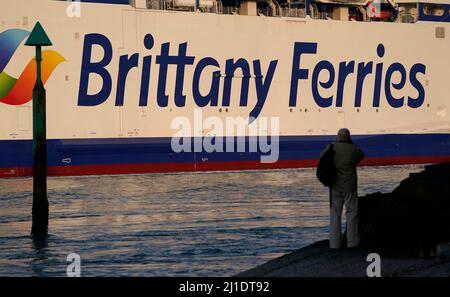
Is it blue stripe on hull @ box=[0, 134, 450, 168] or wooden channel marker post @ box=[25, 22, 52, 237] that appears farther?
blue stripe on hull @ box=[0, 134, 450, 168]

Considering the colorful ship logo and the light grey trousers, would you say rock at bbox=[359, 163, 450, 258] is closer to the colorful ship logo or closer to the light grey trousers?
the light grey trousers

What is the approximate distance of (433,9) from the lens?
57062mm

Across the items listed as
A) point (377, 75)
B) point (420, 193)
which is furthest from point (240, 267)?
point (377, 75)

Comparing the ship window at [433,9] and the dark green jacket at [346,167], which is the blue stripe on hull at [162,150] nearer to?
the ship window at [433,9]

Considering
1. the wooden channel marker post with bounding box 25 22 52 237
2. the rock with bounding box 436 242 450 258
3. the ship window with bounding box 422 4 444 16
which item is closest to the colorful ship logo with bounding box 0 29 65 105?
the wooden channel marker post with bounding box 25 22 52 237

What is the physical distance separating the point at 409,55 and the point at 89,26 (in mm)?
17158

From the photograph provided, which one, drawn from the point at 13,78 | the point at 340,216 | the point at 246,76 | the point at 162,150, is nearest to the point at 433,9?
the point at 246,76

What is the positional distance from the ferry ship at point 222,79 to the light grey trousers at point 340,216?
2811cm

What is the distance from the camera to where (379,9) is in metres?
56.6

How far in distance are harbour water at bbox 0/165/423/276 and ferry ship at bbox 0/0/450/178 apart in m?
2.78

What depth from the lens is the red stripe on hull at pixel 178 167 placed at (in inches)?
1735

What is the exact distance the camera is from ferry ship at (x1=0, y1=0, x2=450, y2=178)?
148 ft

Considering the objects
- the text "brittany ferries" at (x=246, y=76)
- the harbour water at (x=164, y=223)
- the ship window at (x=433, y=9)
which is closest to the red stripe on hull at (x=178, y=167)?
the harbour water at (x=164, y=223)

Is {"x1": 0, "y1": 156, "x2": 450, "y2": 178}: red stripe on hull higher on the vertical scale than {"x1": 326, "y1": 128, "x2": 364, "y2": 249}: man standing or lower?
lower
